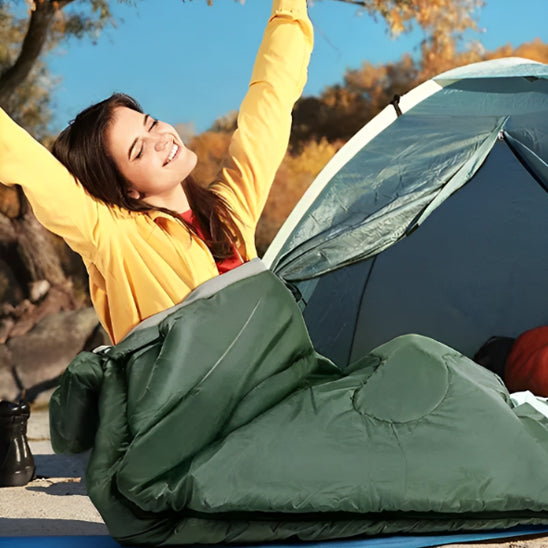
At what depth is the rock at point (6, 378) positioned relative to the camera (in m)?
5.34

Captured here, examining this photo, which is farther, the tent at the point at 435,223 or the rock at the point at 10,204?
the rock at the point at 10,204

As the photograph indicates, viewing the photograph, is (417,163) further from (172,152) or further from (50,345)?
(50,345)

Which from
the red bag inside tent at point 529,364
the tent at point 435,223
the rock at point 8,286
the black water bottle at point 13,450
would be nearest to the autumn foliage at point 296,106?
the rock at point 8,286

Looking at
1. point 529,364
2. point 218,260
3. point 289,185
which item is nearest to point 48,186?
point 218,260

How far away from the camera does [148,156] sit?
2.22 meters

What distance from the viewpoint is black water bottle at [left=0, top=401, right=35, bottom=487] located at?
2.74m

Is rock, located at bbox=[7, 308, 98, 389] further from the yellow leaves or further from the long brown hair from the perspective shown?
the long brown hair

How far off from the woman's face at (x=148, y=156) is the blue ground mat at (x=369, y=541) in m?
0.97

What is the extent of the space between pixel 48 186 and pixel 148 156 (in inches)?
14.2

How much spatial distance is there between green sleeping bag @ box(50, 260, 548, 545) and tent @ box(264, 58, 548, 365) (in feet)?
2.27

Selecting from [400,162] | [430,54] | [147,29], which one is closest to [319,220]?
[400,162]

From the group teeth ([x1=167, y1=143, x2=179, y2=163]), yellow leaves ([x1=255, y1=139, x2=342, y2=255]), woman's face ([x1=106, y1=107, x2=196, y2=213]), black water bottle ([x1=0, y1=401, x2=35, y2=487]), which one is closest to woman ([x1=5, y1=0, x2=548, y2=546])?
woman's face ([x1=106, y1=107, x2=196, y2=213])

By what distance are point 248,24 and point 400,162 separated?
535 cm

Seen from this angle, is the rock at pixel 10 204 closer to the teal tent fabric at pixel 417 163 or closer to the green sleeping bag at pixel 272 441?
the teal tent fabric at pixel 417 163
